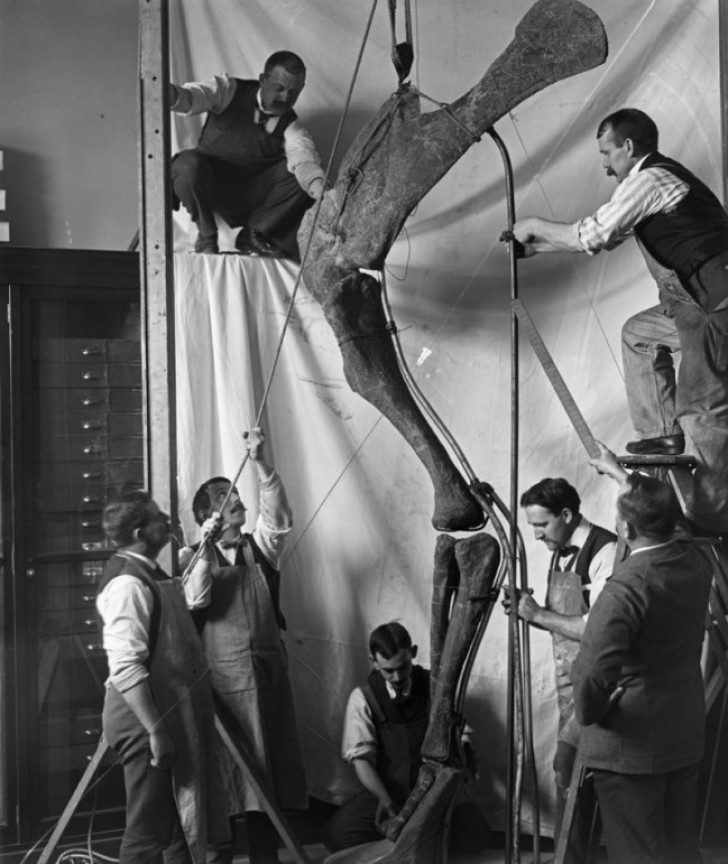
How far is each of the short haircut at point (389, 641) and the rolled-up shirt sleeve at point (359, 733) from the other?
11 centimetres

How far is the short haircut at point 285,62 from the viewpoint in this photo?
102 inches

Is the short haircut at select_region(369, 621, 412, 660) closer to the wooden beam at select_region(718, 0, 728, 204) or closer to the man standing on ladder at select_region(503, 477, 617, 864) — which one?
the man standing on ladder at select_region(503, 477, 617, 864)

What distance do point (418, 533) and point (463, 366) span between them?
0.40 metres

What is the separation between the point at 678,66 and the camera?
2707 millimetres

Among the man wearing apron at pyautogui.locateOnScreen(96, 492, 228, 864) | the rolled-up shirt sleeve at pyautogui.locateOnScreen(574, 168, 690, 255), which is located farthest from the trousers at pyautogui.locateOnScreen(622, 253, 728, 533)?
the man wearing apron at pyautogui.locateOnScreen(96, 492, 228, 864)

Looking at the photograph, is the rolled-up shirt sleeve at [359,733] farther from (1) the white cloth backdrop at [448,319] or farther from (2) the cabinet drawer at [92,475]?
(2) the cabinet drawer at [92,475]

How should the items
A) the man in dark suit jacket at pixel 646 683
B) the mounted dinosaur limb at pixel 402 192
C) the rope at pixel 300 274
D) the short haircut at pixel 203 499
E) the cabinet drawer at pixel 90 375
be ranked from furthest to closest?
the cabinet drawer at pixel 90 375
the short haircut at pixel 203 499
the rope at pixel 300 274
the mounted dinosaur limb at pixel 402 192
the man in dark suit jacket at pixel 646 683

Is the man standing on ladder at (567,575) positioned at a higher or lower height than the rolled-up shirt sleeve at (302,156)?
lower

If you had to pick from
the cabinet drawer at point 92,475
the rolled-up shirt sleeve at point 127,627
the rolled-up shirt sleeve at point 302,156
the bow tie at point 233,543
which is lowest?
the rolled-up shirt sleeve at point 127,627

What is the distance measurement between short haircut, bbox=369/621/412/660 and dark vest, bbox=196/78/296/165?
105 cm

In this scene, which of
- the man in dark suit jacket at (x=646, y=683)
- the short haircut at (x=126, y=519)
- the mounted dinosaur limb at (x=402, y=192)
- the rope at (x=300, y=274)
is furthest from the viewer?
the rope at (x=300, y=274)

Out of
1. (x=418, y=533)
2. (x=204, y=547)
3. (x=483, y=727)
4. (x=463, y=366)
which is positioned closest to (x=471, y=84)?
(x=463, y=366)

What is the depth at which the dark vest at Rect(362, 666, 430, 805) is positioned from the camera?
250 centimetres

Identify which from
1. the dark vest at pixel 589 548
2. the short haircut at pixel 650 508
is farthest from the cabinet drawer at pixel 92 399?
the short haircut at pixel 650 508
